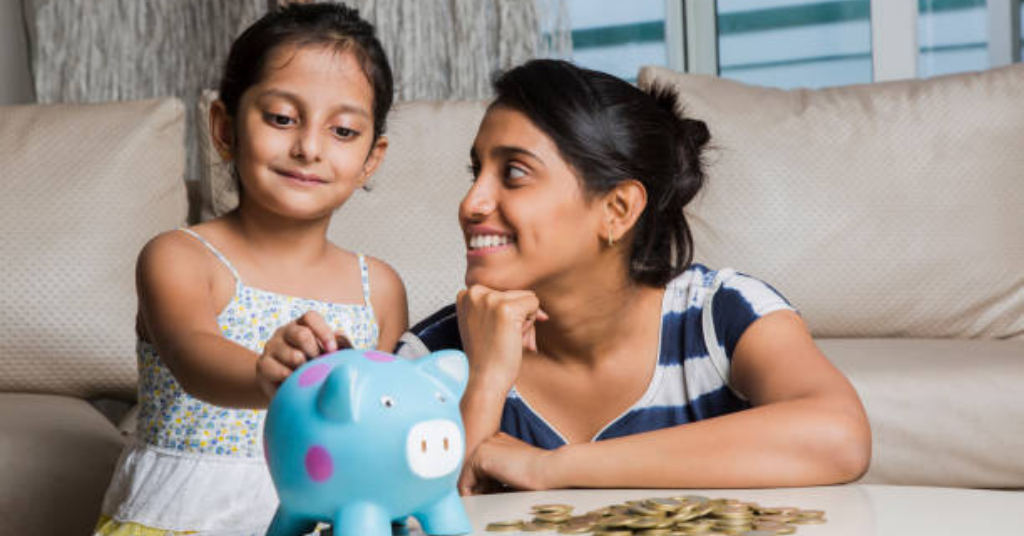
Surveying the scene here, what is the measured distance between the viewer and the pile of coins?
72cm

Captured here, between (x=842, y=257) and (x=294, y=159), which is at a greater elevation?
(x=294, y=159)

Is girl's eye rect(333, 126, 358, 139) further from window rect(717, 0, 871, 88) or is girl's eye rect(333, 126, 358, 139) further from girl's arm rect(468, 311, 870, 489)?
window rect(717, 0, 871, 88)

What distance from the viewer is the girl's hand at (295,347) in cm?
69

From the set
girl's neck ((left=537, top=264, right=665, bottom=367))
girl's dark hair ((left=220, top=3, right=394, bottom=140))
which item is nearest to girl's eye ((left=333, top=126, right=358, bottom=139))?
girl's dark hair ((left=220, top=3, right=394, bottom=140))

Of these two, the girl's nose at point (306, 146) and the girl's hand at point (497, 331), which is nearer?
the girl's hand at point (497, 331)

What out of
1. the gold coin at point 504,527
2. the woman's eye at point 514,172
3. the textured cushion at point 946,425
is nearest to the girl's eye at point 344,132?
the woman's eye at point 514,172

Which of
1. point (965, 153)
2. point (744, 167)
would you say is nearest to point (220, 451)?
point (744, 167)

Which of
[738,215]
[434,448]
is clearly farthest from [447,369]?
[738,215]

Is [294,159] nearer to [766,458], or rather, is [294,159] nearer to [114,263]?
[766,458]

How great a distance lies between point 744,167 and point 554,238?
92cm

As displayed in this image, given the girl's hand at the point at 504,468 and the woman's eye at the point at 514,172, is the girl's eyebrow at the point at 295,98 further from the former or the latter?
the girl's hand at the point at 504,468

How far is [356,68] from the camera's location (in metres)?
1.33

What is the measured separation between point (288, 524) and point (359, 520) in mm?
65

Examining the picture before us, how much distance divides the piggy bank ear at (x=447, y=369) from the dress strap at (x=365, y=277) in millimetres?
807
